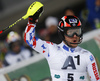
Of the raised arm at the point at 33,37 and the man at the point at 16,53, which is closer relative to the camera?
the raised arm at the point at 33,37

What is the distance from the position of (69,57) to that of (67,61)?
0.22 feet

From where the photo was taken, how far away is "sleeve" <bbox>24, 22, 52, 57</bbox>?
4.22 m

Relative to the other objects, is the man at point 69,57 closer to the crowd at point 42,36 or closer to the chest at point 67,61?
the chest at point 67,61

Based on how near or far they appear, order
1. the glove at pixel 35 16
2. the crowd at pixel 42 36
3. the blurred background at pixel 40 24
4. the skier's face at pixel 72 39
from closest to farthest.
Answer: the glove at pixel 35 16, the skier's face at pixel 72 39, the blurred background at pixel 40 24, the crowd at pixel 42 36

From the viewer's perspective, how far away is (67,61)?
170 inches

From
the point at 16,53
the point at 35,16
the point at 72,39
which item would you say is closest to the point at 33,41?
the point at 35,16

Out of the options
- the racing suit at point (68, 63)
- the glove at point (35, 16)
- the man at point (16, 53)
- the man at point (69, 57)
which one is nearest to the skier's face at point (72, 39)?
the man at point (69, 57)

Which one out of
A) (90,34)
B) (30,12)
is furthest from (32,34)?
(90,34)

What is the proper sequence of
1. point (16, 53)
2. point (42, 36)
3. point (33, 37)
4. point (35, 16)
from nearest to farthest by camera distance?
point (35, 16), point (33, 37), point (16, 53), point (42, 36)

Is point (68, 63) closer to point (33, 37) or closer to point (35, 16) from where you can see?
point (33, 37)

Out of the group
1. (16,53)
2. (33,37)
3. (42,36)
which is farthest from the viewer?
(42,36)

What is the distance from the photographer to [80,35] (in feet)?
14.2

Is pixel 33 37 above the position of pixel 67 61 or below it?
above

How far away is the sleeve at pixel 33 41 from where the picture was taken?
13.8 feet
